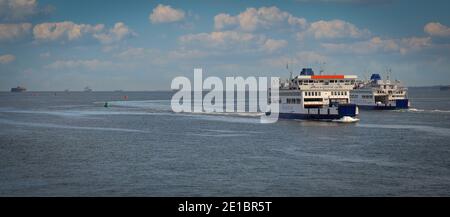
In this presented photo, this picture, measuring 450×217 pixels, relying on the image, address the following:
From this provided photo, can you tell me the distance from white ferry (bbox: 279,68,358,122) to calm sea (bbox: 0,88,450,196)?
34.6 feet

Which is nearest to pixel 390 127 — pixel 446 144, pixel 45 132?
pixel 446 144

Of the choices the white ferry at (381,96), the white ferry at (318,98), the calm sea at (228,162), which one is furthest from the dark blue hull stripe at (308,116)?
the white ferry at (381,96)

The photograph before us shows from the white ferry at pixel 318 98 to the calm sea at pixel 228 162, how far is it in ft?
34.6

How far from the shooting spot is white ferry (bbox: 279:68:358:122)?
90125mm

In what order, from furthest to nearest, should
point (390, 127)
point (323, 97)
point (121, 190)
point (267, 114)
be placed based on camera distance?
point (267, 114)
point (323, 97)
point (390, 127)
point (121, 190)

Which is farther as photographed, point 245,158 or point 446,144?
point 446,144

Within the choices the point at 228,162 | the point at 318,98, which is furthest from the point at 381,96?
the point at 228,162

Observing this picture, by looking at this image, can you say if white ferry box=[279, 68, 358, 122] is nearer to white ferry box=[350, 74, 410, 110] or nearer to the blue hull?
the blue hull

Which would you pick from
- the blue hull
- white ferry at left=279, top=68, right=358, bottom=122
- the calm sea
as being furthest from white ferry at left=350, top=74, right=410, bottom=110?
the calm sea

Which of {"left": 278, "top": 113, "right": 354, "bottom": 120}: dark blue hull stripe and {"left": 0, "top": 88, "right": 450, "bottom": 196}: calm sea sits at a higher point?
{"left": 278, "top": 113, "right": 354, "bottom": 120}: dark blue hull stripe

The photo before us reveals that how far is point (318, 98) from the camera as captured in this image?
94875 mm

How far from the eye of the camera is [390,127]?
83750 millimetres

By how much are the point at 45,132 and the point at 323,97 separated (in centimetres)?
4794
